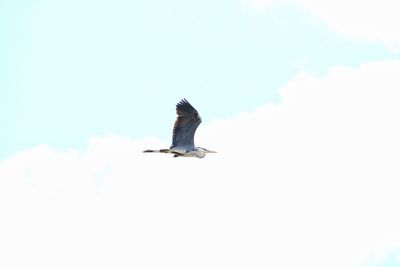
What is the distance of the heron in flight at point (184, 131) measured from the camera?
5981 cm

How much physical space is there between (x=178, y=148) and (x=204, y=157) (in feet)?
7.61

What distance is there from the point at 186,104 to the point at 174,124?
4.95 feet

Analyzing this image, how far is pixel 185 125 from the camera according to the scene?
6062 centimetres

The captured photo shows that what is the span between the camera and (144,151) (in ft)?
194

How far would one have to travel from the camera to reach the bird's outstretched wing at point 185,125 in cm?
5981

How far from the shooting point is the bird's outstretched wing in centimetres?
5981

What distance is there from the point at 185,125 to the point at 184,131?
0.44 metres

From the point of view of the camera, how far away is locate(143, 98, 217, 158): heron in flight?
196 ft

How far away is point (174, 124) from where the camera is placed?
60750mm

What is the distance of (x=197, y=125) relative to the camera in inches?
2391

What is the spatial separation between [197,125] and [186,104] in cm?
150

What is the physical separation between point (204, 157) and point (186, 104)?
4191 mm

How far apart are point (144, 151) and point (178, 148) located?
244 centimetres
